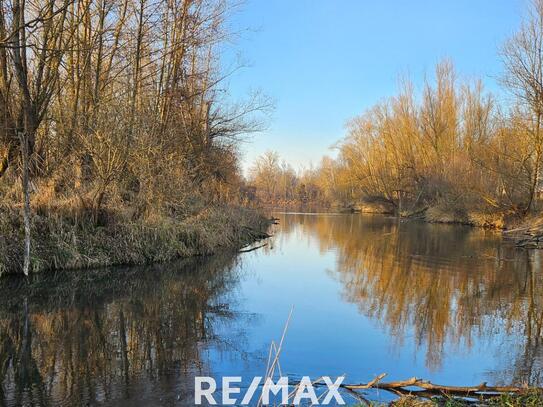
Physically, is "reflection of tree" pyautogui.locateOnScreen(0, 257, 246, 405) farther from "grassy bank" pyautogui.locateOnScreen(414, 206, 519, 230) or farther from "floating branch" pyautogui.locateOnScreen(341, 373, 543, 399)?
"grassy bank" pyautogui.locateOnScreen(414, 206, 519, 230)

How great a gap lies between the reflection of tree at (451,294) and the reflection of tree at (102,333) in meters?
3.12

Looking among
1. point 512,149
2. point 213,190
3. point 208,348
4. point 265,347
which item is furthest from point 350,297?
point 512,149

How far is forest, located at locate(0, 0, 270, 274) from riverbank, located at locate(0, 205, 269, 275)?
3 cm

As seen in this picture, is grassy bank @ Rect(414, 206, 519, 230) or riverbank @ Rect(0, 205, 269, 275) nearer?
riverbank @ Rect(0, 205, 269, 275)

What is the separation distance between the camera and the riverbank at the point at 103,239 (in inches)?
415

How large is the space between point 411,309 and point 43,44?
10.2 meters

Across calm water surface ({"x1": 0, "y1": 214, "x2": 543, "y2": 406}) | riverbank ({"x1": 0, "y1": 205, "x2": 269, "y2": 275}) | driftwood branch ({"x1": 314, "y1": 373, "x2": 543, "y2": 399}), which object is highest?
riverbank ({"x1": 0, "y1": 205, "x2": 269, "y2": 275})

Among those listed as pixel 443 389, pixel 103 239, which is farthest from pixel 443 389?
pixel 103 239

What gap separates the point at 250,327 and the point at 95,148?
729 centimetres

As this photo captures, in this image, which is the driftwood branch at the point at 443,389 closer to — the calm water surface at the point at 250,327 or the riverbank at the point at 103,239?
the calm water surface at the point at 250,327

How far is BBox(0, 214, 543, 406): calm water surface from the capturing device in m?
5.11

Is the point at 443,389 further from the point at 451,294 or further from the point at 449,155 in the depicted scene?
the point at 449,155

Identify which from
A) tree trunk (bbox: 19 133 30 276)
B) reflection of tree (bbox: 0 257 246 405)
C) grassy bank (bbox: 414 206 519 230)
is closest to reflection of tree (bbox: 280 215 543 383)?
reflection of tree (bbox: 0 257 246 405)

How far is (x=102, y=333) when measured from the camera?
6656 millimetres
